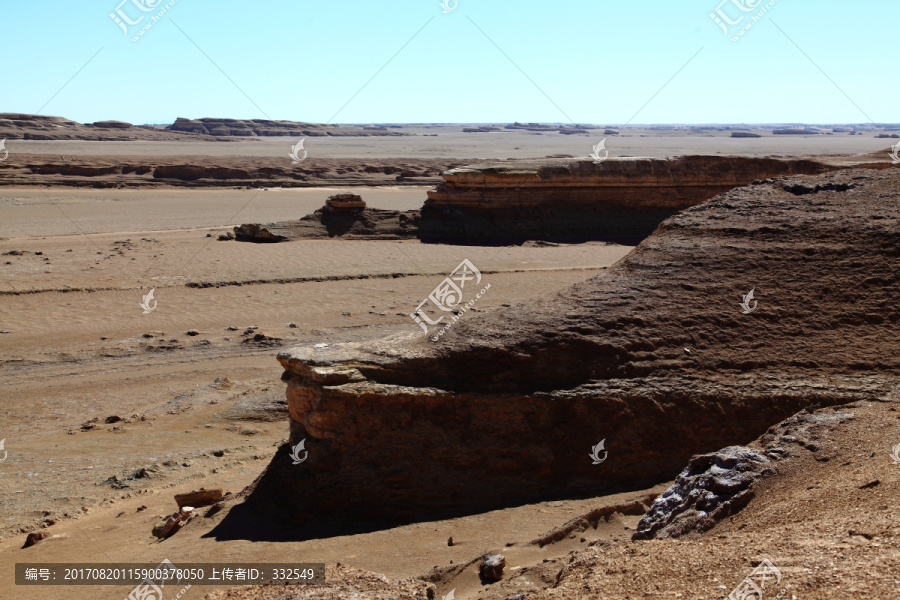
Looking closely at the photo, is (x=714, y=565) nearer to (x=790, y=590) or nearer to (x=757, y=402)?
(x=790, y=590)

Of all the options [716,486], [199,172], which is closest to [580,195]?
[716,486]

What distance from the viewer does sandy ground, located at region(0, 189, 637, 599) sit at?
17.8ft

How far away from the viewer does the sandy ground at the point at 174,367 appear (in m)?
5.42

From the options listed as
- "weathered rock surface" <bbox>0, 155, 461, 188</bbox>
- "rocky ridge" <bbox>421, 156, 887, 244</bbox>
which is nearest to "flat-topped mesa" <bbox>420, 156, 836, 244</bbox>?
"rocky ridge" <bbox>421, 156, 887, 244</bbox>

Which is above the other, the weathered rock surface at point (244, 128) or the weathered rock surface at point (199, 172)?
the weathered rock surface at point (244, 128)

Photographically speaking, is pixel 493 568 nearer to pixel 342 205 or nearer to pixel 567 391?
pixel 567 391

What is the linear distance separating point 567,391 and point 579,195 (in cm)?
1665

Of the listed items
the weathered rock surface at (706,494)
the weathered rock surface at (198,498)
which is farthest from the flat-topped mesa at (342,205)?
the weathered rock surface at (706,494)

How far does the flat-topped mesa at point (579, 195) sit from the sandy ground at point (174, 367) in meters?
1.21

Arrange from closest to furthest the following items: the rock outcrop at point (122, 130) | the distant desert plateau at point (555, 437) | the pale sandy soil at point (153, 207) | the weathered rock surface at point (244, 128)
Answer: the distant desert plateau at point (555, 437)
the pale sandy soil at point (153, 207)
the rock outcrop at point (122, 130)
the weathered rock surface at point (244, 128)

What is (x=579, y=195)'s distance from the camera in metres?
21.9

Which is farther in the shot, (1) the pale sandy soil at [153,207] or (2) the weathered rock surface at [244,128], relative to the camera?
A: (2) the weathered rock surface at [244,128]

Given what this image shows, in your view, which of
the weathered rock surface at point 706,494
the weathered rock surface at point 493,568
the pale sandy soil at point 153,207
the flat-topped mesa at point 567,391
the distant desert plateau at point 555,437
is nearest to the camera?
the distant desert plateau at point 555,437

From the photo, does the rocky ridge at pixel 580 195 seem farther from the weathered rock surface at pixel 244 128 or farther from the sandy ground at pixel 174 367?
the weathered rock surface at pixel 244 128
